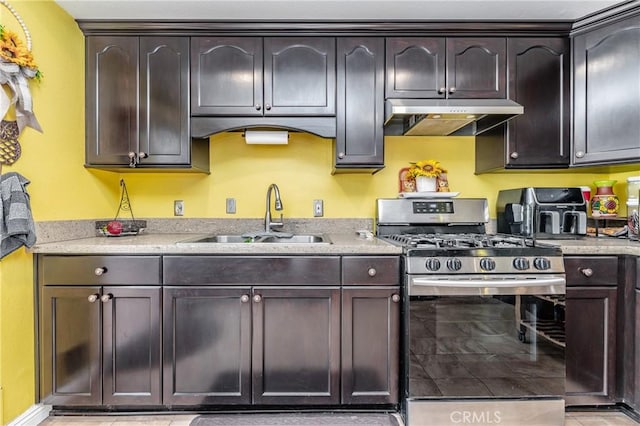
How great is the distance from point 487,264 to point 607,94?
4.29ft

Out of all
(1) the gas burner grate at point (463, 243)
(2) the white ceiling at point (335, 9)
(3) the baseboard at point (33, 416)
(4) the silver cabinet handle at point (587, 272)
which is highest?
(2) the white ceiling at point (335, 9)

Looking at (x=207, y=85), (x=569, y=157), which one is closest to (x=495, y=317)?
(x=569, y=157)

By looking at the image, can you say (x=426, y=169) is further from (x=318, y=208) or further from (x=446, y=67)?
(x=318, y=208)

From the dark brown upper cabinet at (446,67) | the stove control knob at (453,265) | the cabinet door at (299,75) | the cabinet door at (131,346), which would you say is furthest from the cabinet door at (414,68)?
the cabinet door at (131,346)

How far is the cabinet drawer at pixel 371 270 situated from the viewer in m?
1.82

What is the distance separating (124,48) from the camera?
2.14m

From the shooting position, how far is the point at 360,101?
216 centimetres

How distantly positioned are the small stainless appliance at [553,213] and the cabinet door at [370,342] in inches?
41.9

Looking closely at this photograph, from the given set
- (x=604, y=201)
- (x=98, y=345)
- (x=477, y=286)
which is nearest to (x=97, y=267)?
(x=98, y=345)

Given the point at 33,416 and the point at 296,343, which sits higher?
the point at 296,343

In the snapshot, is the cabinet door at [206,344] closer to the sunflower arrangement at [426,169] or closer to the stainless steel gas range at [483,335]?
the stainless steel gas range at [483,335]

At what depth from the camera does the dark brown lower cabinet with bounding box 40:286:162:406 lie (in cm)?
181

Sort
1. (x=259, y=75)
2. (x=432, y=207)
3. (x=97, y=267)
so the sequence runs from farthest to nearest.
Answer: (x=432, y=207), (x=259, y=75), (x=97, y=267)

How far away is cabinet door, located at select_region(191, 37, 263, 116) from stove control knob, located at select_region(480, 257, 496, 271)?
4.81 ft
